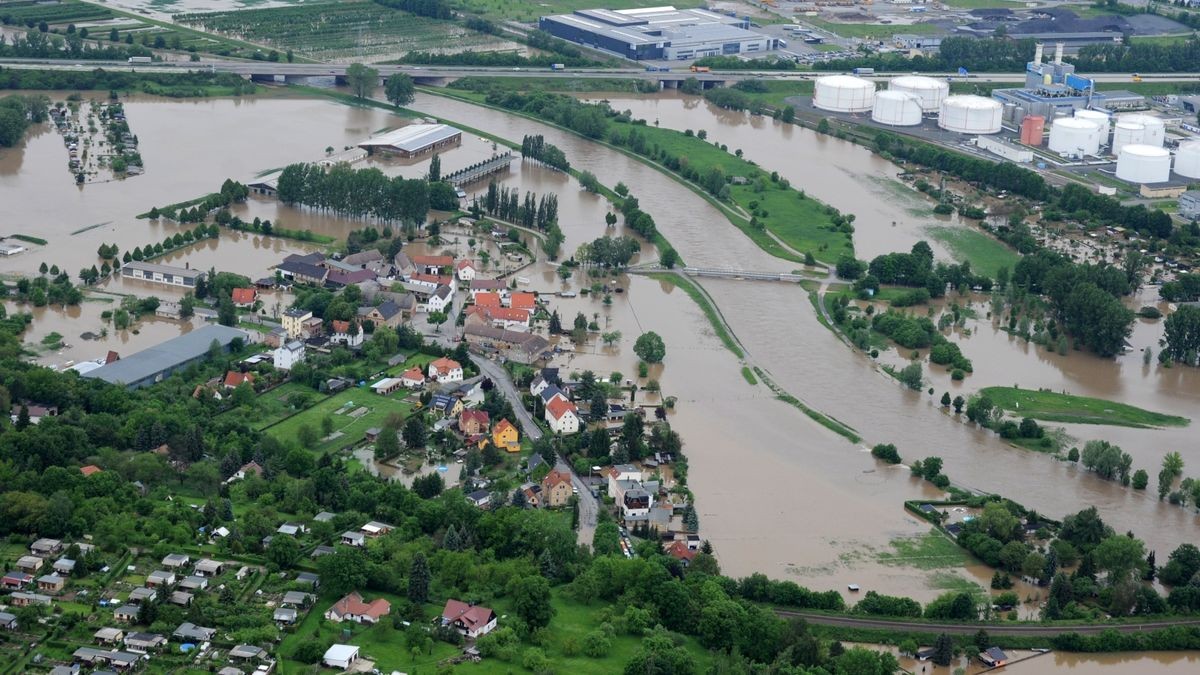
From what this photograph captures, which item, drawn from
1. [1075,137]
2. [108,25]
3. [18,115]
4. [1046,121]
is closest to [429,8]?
[108,25]

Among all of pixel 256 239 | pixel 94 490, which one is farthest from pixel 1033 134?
pixel 94 490

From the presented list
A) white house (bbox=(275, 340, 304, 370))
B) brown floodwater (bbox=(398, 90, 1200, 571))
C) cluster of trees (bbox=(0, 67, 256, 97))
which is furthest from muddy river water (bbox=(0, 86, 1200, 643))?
white house (bbox=(275, 340, 304, 370))

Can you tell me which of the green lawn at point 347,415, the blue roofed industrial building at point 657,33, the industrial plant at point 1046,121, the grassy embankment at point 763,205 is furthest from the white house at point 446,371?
the blue roofed industrial building at point 657,33

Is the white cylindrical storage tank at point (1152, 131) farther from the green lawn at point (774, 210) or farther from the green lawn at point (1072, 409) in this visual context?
the green lawn at point (1072, 409)

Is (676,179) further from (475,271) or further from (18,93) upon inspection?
(18,93)

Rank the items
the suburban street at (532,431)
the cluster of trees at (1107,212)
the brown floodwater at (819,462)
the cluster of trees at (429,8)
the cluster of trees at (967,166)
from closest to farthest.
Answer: the suburban street at (532,431), the brown floodwater at (819,462), the cluster of trees at (1107,212), the cluster of trees at (967,166), the cluster of trees at (429,8)

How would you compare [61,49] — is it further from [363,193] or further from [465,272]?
[465,272]

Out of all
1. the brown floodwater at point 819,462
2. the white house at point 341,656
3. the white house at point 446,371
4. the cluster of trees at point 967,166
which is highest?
the cluster of trees at point 967,166
